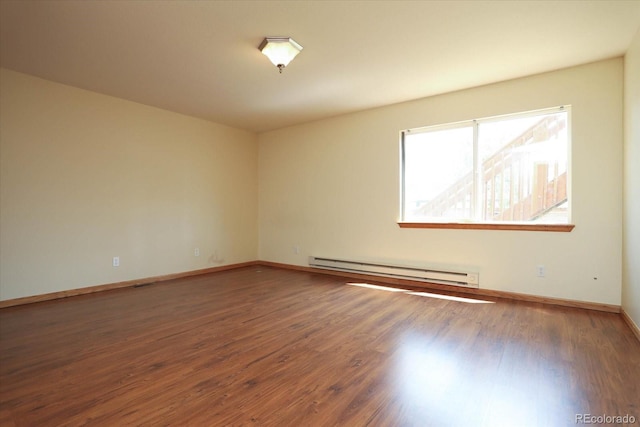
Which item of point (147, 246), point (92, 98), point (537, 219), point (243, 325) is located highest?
point (92, 98)

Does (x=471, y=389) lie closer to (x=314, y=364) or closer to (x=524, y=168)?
(x=314, y=364)

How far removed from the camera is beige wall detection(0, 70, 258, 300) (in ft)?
11.5

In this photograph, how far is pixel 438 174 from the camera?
14.3 feet

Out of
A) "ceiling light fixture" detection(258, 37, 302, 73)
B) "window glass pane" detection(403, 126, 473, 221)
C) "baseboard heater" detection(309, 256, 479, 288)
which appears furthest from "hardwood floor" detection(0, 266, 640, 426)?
"ceiling light fixture" detection(258, 37, 302, 73)

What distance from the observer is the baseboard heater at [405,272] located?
3939 mm

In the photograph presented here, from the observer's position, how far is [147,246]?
4.62m

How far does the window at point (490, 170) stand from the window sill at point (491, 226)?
0.09m

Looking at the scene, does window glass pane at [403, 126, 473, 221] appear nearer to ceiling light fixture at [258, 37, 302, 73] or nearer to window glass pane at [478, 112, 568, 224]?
window glass pane at [478, 112, 568, 224]

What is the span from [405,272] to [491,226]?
49.3 inches

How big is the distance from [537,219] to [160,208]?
5.12 meters

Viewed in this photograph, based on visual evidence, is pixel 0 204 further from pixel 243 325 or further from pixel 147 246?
pixel 243 325

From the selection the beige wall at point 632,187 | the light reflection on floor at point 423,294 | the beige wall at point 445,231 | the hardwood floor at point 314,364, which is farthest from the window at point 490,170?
the hardwood floor at point 314,364

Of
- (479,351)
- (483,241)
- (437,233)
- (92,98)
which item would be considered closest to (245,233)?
(92,98)

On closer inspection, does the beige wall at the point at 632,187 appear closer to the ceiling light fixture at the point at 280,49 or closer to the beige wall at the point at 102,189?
the ceiling light fixture at the point at 280,49
